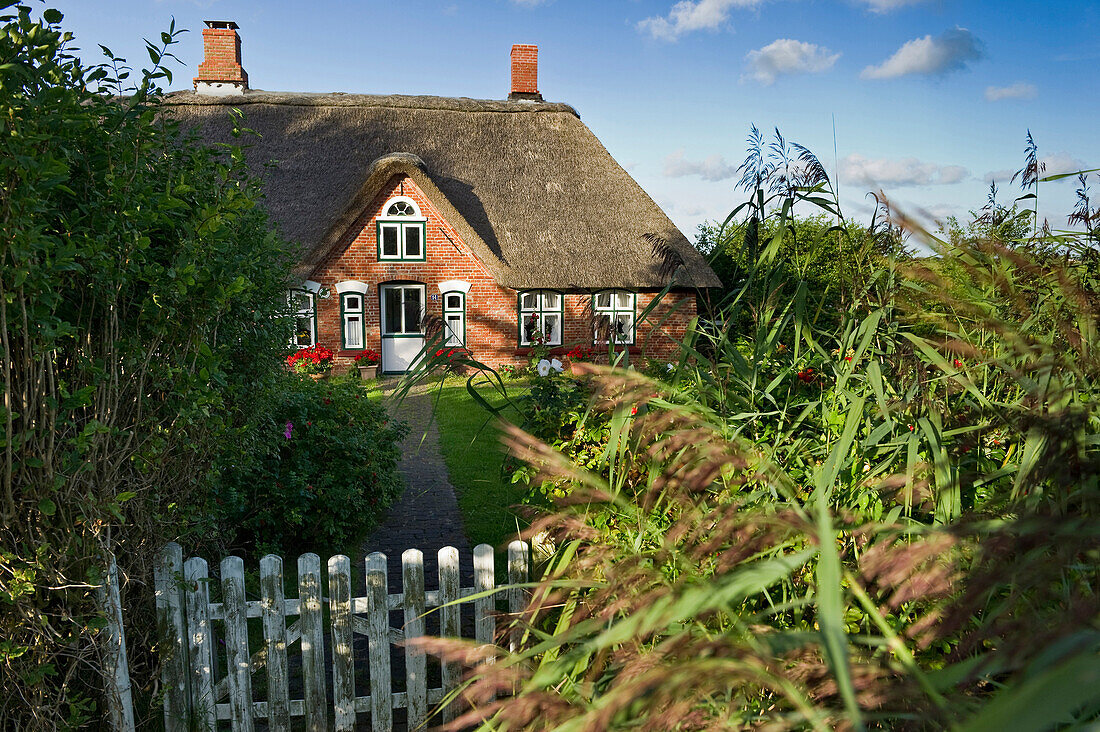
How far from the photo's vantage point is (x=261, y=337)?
3836 millimetres

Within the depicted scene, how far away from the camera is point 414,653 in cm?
317

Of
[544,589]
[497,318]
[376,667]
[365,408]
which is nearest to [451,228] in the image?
[497,318]

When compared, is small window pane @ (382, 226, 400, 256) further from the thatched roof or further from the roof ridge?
the roof ridge

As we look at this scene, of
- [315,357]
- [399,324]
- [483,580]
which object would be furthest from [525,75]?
[483,580]

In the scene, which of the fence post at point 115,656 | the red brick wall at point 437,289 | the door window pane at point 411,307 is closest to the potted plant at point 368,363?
the red brick wall at point 437,289

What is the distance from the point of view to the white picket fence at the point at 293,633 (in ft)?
10.1

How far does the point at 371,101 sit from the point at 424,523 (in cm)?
1445

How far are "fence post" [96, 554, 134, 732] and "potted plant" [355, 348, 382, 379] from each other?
12476mm

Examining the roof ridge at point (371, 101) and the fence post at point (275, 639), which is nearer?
the fence post at point (275, 639)

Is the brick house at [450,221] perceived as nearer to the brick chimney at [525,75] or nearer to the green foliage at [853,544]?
the brick chimney at [525,75]

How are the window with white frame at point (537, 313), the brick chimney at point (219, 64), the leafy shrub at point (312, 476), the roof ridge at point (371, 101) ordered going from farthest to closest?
the brick chimney at point (219, 64) → the roof ridge at point (371, 101) → the window with white frame at point (537, 313) → the leafy shrub at point (312, 476)

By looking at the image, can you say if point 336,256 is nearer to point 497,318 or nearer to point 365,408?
point 497,318

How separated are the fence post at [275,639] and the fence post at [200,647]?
0.22 m

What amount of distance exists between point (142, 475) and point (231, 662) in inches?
34.5
